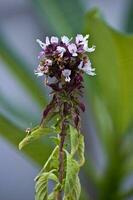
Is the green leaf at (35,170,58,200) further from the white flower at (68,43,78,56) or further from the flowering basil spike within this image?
the white flower at (68,43,78,56)

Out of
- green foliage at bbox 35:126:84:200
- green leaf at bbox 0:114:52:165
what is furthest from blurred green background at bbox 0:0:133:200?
green foliage at bbox 35:126:84:200

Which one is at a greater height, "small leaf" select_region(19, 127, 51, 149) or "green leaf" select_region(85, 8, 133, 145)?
"green leaf" select_region(85, 8, 133, 145)

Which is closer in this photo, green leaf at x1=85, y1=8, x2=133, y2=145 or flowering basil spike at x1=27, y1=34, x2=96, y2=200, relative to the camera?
flowering basil spike at x1=27, y1=34, x2=96, y2=200

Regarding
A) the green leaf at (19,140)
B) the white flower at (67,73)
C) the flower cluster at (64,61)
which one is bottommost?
the white flower at (67,73)

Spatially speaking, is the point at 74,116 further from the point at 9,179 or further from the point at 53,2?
the point at 9,179

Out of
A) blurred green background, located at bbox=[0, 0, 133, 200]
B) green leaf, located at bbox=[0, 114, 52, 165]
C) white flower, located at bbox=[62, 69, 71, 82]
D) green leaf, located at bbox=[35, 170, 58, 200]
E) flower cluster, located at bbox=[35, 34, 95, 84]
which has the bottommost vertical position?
green leaf, located at bbox=[35, 170, 58, 200]

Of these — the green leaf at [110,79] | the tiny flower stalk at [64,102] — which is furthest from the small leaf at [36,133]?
the green leaf at [110,79]

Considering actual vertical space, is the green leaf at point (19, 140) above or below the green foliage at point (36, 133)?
above

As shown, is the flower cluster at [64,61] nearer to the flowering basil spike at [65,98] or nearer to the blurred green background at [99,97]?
the flowering basil spike at [65,98]
